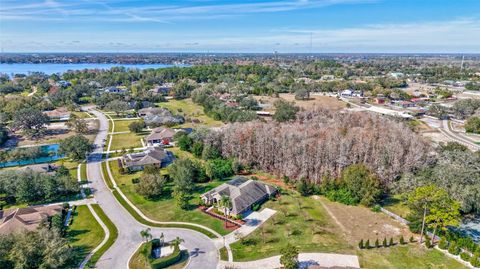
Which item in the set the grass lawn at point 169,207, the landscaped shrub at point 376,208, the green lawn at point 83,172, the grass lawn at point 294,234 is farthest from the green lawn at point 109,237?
the landscaped shrub at point 376,208

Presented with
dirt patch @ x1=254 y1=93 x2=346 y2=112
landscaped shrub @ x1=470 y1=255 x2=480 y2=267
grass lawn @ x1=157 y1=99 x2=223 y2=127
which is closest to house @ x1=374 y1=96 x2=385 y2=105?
dirt patch @ x1=254 y1=93 x2=346 y2=112

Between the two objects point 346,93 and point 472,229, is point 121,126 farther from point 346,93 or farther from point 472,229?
point 346,93

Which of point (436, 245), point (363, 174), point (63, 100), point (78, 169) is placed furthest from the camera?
point (63, 100)

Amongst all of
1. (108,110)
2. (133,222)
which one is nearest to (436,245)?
(133,222)

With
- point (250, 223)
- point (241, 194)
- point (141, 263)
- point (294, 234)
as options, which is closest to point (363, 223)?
point (294, 234)

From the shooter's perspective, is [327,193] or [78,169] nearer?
[327,193]

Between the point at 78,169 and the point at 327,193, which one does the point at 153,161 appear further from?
the point at 327,193
